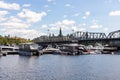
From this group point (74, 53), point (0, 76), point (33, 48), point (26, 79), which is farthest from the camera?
point (74, 53)

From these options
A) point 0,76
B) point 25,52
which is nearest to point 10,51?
point 25,52

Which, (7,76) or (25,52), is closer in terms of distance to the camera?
(7,76)

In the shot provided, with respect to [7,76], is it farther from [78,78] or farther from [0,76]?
[78,78]

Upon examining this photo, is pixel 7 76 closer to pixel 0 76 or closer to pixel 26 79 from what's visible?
pixel 0 76

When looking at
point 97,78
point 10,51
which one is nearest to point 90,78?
point 97,78

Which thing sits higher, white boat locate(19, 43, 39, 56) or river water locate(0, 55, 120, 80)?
white boat locate(19, 43, 39, 56)

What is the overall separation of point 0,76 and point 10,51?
127 metres

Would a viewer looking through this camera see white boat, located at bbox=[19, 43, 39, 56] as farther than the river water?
Yes

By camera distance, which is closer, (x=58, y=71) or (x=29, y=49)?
(x=58, y=71)

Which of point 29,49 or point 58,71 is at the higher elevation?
point 29,49

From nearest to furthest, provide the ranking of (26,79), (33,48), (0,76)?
(26,79)
(0,76)
(33,48)

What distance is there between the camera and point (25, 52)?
169 m

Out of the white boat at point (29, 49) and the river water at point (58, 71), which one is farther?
the white boat at point (29, 49)

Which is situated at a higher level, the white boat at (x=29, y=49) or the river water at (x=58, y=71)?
the white boat at (x=29, y=49)
